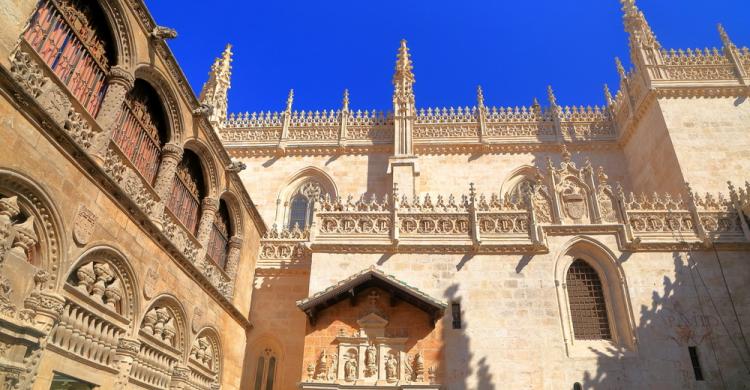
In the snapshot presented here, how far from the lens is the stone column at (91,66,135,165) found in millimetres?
8203

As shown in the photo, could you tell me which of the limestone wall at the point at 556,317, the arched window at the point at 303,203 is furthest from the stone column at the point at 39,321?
the arched window at the point at 303,203

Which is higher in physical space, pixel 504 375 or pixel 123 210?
pixel 123 210

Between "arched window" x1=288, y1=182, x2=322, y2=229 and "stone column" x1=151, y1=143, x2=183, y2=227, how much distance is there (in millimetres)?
11219

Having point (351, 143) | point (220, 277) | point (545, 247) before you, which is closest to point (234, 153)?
point (351, 143)

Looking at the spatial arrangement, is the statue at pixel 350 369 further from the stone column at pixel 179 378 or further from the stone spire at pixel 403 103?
the stone spire at pixel 403 103

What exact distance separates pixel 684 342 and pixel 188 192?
14178 mm

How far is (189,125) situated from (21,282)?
583 centimetres

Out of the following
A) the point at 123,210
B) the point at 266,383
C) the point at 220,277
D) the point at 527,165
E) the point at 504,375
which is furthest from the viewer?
the point at 527,165

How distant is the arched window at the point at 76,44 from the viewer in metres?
7.50

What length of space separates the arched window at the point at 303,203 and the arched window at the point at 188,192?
9.33 metres

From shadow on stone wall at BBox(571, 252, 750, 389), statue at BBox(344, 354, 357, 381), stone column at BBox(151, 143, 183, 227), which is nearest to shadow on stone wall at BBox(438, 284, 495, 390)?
statue at BBox(344, 354, 357, 381)

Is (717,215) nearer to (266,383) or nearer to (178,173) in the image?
(266,383)

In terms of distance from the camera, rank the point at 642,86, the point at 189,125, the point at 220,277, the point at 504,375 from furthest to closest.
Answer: the point at 642,86, the point at 220,277, the point at 504,375, the point at 189,125

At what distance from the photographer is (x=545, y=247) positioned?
1411 centimetres
